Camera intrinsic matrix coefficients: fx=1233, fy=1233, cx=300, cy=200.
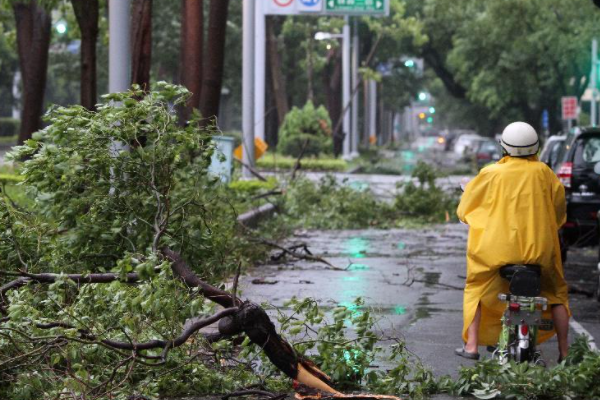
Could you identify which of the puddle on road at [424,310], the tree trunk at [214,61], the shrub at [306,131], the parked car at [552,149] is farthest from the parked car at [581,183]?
the shrub at [306,131]

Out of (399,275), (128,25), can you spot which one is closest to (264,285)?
(399,275)

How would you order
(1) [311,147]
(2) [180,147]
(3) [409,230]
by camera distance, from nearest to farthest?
(2) [180,147] < (3) [409,230] < (1) [311,147]

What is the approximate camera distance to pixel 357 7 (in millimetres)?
36000

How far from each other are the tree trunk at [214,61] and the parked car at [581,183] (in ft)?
21.5

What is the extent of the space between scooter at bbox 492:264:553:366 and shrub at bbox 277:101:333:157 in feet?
136

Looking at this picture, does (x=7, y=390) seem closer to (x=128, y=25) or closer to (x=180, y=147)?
(x=180, y=147)

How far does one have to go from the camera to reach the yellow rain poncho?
25.2 ft

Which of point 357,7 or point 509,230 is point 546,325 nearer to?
point 509,230

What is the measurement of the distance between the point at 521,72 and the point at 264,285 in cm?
4233

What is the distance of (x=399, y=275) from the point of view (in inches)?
600

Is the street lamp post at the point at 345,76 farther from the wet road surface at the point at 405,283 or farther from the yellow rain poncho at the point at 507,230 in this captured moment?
the yellow rain poncho at the point at 507,230

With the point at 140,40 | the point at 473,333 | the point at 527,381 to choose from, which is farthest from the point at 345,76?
the point at 527,381

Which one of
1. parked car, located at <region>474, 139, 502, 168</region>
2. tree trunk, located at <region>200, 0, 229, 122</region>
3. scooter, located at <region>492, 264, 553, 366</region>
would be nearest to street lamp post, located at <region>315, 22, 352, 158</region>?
parked car, located at <region>474, 139, 502, 168</region>

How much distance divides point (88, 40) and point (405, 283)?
20.5 feet
